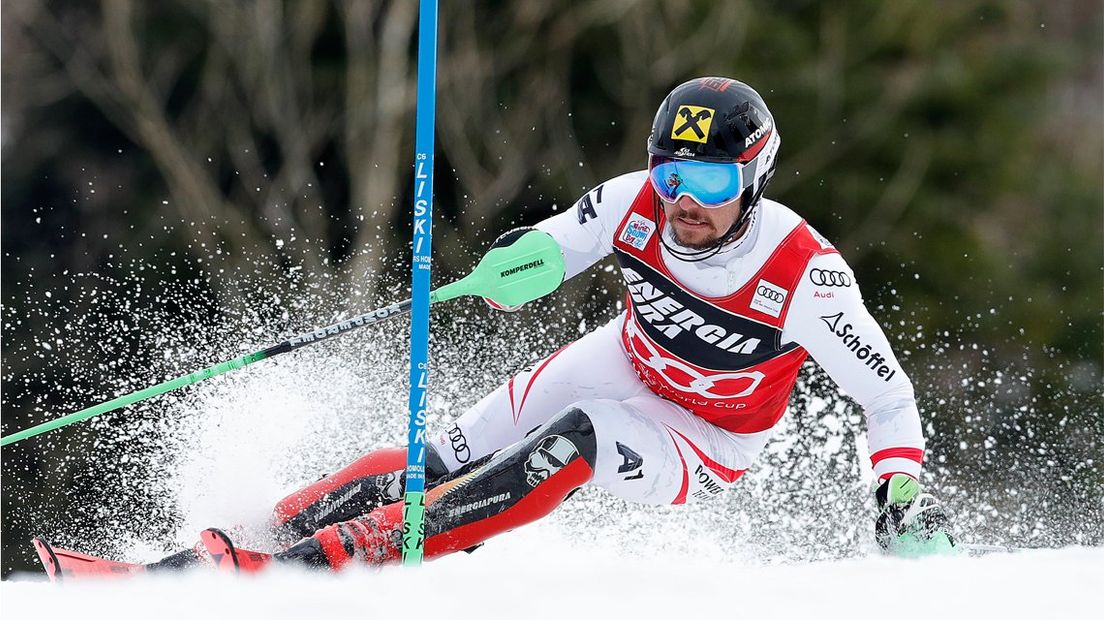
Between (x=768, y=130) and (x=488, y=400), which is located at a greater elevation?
(x=768, y=130)

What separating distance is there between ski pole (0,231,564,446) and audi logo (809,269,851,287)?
2.78 feet

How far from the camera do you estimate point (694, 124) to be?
12.6 feet

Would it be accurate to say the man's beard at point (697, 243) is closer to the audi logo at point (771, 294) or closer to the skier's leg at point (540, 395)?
the audi logo at point (771, 294)

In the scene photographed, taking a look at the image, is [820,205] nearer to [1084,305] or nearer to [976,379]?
[976,379]

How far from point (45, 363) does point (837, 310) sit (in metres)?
8.32

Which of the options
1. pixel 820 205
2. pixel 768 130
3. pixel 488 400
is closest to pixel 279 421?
pixel 488 400

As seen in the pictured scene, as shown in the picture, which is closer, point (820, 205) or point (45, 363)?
point (45, 363)

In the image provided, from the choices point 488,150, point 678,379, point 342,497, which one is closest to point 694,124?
point 678,379

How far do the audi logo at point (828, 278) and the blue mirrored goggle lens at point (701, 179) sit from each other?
0.38m

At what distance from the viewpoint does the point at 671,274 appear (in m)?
4.15

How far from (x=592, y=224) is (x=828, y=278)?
88 centimetres

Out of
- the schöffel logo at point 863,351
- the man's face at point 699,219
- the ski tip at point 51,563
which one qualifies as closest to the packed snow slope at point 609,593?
the ski tip at point 51,563

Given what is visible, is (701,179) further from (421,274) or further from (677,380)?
(421,274)

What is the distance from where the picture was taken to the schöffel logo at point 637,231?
4203 millimetres
